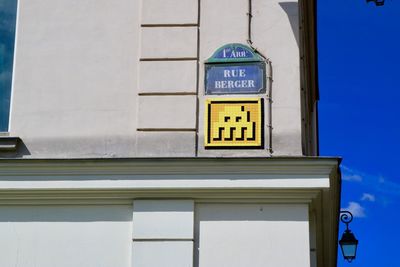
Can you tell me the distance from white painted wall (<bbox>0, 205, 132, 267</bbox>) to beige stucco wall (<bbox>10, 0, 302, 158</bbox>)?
675 mm

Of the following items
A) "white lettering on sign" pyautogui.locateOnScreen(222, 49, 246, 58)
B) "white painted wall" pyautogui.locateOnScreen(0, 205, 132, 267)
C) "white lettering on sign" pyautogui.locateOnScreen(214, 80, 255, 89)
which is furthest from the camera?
"white lettering on sign" pyautogui.locateOnScreen(222, 49, 246, 58)

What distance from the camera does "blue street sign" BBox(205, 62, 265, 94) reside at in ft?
33.1

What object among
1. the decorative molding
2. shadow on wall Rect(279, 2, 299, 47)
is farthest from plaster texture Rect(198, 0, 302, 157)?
the decorative molding

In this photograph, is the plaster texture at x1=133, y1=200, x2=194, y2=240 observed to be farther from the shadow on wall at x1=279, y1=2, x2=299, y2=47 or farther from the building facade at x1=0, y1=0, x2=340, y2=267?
the shadow on wall at x1=279, y1=2, x2=299, y2=47

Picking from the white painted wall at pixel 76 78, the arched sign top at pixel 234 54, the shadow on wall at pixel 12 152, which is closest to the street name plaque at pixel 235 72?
the arched sign top at pixel 234 54

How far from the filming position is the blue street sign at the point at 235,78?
10078mm

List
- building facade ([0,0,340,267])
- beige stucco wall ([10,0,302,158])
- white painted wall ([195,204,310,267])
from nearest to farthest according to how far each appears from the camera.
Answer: white painted wall ([195,204,310,267])
building facade ([0,0,340,267])
beige stucco wall ([10,0,302,158])

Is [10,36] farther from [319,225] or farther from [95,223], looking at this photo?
[319,225]

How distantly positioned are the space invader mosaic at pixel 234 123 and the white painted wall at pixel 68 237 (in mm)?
1264

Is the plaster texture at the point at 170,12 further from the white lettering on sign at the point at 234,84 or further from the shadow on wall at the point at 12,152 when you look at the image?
the shadow on wall at the point at 12,152

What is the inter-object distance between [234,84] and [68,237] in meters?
2.54

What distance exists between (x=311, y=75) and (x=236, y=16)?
526 centimetres

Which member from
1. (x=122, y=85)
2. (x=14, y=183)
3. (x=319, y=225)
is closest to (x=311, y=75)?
(x=319, y=225)

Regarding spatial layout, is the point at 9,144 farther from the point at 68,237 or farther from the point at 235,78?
the point at 235,78
